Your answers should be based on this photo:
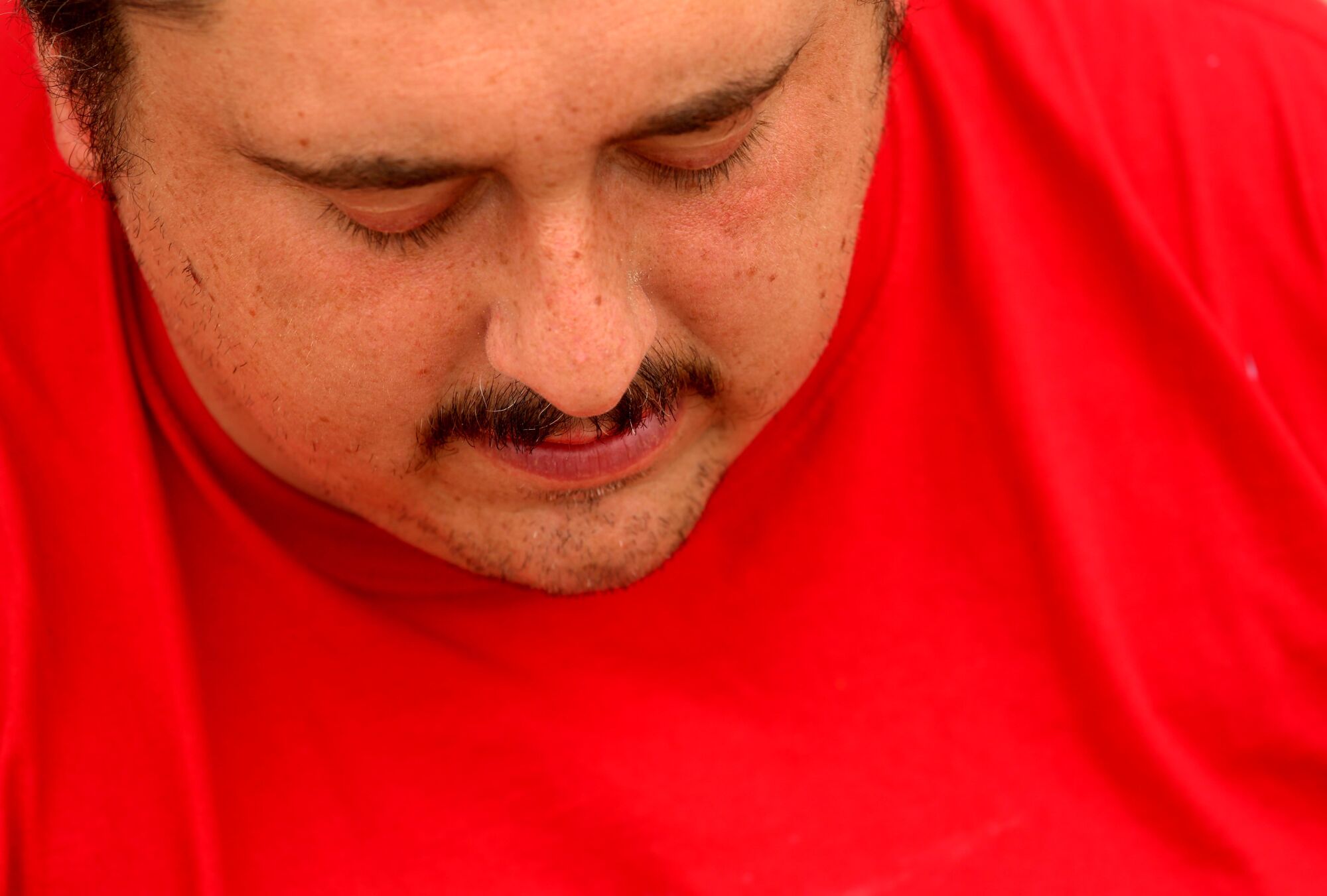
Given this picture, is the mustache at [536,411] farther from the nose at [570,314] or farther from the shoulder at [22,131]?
the shoulder at [22,131]

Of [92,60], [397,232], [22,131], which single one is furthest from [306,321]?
[22,131]

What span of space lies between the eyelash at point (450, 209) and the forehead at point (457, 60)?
2.4 inches

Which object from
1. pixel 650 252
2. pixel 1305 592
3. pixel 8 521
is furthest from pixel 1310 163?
pixel 8 521

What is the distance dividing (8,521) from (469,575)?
278mm

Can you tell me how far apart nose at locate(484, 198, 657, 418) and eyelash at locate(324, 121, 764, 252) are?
4 cm

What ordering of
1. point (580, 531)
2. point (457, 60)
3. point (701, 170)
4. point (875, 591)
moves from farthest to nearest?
1. point (875, 591)
2. point (580, 531)
3. point (701, 170)
4. point (457, 60)

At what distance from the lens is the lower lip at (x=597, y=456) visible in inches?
33.8

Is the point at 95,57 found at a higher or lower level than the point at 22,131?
lower

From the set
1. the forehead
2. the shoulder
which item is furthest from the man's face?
the shoulder

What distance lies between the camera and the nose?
719 mm

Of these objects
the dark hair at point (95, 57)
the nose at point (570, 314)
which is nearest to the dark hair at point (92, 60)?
the dark hair at point (95, 57)

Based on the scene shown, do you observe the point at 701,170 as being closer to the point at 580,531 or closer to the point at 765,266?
the point at 765,266

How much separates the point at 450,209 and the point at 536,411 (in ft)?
0.41

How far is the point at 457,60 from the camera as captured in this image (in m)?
0.65
